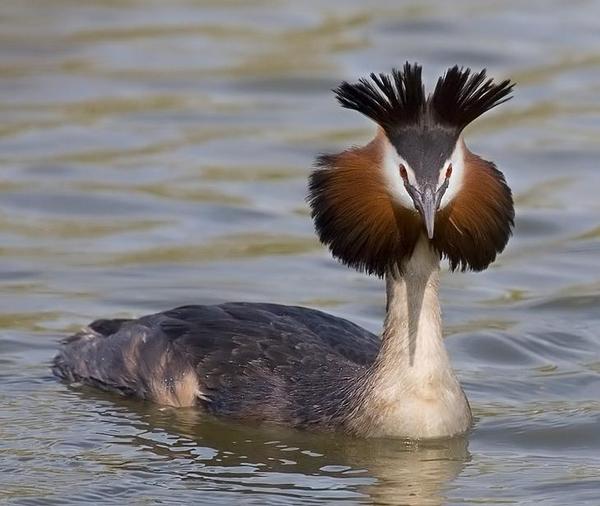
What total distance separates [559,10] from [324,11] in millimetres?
2704

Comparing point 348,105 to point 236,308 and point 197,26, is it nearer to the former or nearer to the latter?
point 236,308

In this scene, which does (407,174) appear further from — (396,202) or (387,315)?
(387,315)

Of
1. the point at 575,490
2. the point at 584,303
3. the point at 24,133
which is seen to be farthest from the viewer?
the point at 24,133

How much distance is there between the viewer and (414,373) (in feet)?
33.7

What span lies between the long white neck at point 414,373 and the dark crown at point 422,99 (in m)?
0.78

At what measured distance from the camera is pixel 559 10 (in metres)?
22.3

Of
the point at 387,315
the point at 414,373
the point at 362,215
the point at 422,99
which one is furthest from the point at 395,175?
the point at 414,373

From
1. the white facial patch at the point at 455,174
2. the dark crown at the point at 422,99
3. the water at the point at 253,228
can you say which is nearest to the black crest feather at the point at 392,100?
the dark crown at the point at 422,99

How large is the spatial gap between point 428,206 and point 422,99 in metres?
0.63

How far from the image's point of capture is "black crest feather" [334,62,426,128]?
978 centimetres

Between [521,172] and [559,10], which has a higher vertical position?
[559,10]

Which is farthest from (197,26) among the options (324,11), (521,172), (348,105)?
(348,105)

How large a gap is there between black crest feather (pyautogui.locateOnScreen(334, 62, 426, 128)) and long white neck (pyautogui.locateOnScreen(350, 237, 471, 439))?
791 mm

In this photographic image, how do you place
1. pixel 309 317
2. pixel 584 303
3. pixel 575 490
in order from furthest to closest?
1. pixel 584 303
2. pixel 309 317
3. pixel 575 490
